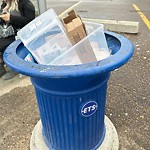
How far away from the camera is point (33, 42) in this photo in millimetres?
1644

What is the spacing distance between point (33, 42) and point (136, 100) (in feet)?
5.31

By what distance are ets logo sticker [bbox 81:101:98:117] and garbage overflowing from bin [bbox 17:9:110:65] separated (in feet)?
0.98

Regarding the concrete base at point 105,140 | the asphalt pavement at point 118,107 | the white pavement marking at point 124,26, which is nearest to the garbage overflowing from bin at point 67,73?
the concrete base at point 105,140

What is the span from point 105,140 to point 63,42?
103 cm

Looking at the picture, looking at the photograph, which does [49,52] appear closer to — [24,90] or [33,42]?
[33,42]

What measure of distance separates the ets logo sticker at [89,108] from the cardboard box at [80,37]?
0.99 ft

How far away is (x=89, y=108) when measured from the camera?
5.45 ft

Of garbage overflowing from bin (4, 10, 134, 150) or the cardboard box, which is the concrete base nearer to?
garbage overflowing from bin (4, 10, 134, 150)

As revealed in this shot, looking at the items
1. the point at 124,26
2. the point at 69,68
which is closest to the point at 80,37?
the point at 69,68

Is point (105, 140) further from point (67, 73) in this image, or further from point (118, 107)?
point (67, 73)

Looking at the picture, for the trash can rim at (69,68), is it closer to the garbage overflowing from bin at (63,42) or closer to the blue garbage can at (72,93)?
the blue garbage can at (72,93)

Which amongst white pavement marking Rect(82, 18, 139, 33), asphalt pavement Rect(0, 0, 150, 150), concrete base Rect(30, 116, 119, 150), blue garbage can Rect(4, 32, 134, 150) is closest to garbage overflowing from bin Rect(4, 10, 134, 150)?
blue garbage can Rect(4, 32, 134, 150)

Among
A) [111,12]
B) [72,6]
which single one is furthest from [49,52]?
[72,6]

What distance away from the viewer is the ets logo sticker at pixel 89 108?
163cm
